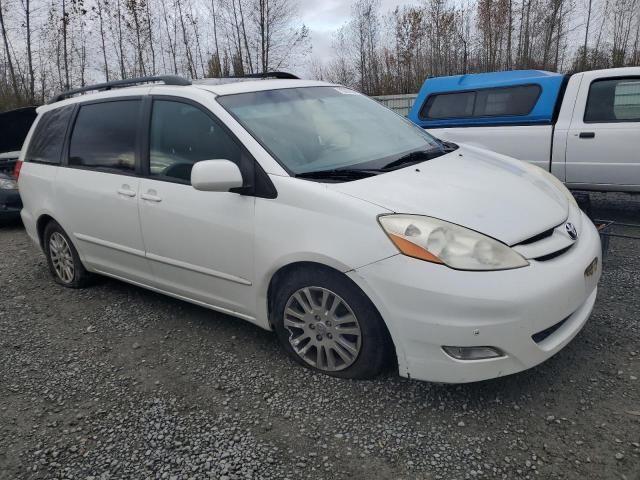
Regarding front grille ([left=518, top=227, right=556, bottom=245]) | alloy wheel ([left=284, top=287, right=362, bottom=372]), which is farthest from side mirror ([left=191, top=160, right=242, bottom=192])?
front grille ([left=518, top=227, right=556, bottom=245])

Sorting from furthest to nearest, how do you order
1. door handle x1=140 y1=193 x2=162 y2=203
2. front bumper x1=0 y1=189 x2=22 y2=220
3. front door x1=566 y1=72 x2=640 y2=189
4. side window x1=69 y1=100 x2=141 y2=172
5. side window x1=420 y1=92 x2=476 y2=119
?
front bumper x1=0 y1=189 x2=22 y2=220 < side window x1=420 y1=92 x2=476 y2=119 < front door x1=566 y1=72 x2=640 y2=189 < side window x1=69 y1=100 x2=141 y2=172 < door handle x1=140 y1=193 x2=162 y2=203

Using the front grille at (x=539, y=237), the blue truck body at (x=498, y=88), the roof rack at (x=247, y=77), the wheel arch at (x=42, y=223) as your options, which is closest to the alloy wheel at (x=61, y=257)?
the wheel arch at (x=42, y=223)

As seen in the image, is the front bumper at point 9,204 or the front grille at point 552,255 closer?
the front grille at point 552,255

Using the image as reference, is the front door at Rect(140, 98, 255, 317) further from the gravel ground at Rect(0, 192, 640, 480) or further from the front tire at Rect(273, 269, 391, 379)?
the gravel ground at Rect(0, 192, 640, 480)

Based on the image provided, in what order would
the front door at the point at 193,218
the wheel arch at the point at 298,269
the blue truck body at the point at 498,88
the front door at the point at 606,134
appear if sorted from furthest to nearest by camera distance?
the blue truck body at the point at 498,88 < the front door at the point at 606,134 < the front door at the point at 193,218 < the wheel arch at the point at 298,269

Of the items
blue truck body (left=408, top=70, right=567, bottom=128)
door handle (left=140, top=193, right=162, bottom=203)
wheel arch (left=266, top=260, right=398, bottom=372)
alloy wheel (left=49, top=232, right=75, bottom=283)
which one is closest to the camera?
wheel arch (left=266, top=260, right=398, bottom=372)

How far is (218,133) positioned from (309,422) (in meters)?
1.74

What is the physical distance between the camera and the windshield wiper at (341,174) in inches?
110

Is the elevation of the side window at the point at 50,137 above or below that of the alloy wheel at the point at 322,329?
above

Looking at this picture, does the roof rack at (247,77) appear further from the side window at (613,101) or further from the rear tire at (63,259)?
the side window at (613,101)

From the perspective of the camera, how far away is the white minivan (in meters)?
2.35

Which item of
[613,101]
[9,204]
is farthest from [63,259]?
[613,101]

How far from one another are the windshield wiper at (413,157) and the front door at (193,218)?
0.85 meters

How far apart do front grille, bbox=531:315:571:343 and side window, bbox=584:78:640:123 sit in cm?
419
